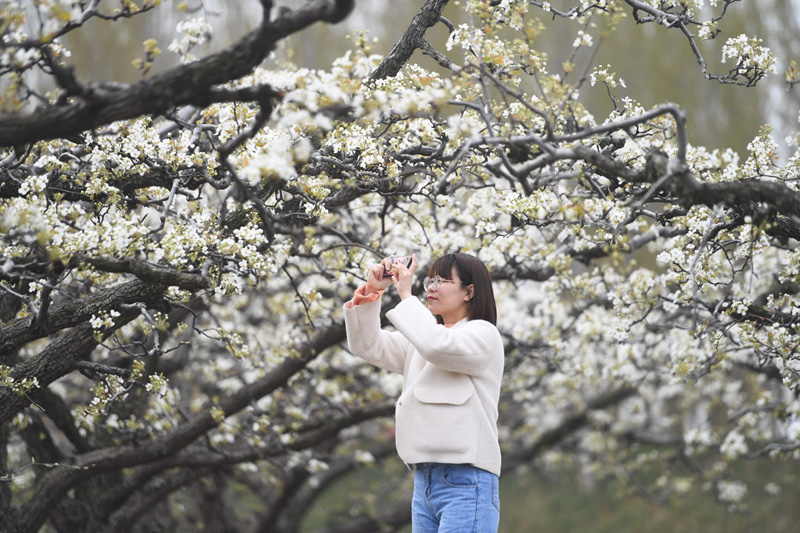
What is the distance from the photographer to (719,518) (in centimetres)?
1055

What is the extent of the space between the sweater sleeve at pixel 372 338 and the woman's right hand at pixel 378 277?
0.07 m

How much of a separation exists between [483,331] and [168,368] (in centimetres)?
415

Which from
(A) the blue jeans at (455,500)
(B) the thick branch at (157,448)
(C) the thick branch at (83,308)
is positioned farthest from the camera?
(B) the thick branch at (157,448)

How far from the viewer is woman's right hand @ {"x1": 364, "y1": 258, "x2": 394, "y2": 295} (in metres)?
3.19

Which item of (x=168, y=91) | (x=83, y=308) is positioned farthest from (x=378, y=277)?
(x=83, y=308)

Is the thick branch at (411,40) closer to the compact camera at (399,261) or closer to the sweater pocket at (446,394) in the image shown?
the compact camera at (399,261)

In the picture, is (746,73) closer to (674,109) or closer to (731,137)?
(674,109)

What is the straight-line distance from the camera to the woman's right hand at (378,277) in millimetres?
3188

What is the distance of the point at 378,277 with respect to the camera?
3.21 metres

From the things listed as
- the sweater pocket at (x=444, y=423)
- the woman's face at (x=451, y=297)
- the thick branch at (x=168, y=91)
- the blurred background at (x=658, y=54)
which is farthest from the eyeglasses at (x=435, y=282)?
the blurred background at (x=658, y=54)

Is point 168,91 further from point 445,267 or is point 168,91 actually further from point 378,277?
point 445,267

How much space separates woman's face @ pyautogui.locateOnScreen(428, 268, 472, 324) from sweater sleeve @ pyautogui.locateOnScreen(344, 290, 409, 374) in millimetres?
246

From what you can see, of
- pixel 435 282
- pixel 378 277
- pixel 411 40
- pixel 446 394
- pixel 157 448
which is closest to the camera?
pixel 446 394

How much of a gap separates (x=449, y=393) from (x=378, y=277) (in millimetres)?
605
